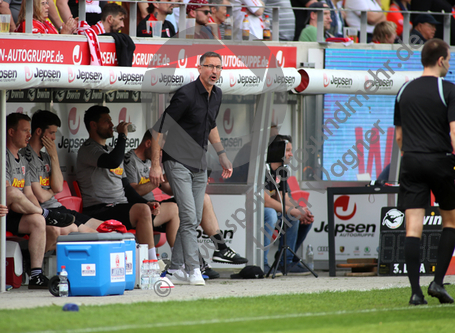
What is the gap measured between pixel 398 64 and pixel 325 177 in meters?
1.77

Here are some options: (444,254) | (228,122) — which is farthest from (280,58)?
(444,254)

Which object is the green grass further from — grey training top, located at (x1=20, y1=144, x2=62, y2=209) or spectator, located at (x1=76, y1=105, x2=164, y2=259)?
grey training top, located at (x1=20, y1=144, x2=62, y2=209)

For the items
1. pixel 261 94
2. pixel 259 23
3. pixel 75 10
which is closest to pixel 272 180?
pixel 261 94

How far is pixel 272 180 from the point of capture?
886 centimetres

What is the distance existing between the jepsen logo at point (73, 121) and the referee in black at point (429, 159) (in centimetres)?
419

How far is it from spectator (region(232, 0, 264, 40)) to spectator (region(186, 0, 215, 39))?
32 cm

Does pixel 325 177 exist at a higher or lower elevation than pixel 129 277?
higher

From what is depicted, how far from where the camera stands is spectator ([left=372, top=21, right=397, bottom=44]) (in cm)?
1043

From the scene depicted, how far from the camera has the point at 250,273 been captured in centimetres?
826

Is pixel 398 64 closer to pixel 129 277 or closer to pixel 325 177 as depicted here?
pixel 325 177

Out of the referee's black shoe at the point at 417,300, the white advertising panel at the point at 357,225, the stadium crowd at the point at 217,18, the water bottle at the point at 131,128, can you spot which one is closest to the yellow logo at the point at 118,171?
the water bottle at the point at 131,128

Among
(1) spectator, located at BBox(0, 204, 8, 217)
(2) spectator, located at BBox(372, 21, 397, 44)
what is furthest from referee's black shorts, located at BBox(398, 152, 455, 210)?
(2) spectator, located at BBox(372, 21, 397, 44)

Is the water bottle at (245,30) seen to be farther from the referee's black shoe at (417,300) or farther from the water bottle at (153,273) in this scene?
the referee's black shoe at (417,300)

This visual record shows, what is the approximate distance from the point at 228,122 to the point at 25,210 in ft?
9.49
